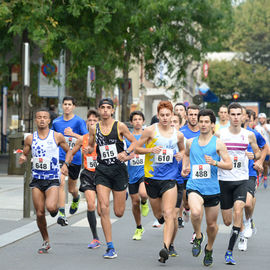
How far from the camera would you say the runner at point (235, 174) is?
973cm

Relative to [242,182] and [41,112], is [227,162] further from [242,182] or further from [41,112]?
[41,112]

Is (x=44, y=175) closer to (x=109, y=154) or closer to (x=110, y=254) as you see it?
(x=109, y=154)

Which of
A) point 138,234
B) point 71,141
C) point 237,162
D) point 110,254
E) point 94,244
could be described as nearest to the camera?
point 110,254

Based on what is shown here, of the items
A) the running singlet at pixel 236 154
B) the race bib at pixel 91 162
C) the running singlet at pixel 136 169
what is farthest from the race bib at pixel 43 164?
the running singlet at pixel 136 169

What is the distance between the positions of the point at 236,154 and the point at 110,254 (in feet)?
6.26

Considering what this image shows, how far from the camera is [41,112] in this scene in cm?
1005

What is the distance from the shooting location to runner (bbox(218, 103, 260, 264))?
9.73 metres

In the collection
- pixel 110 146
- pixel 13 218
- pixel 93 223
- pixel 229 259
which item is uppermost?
pixel 110 146

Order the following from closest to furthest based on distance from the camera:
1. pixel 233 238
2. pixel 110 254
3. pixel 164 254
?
pixel 164 254 → pixel 233 238 → pixel 110 254

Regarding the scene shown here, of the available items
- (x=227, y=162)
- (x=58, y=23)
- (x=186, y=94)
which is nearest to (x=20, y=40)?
(x=58, y=23)

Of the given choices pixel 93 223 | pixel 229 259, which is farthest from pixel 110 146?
pixel 229 259

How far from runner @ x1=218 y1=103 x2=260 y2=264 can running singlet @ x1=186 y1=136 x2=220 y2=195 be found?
0.66m

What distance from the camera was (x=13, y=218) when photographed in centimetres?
1326

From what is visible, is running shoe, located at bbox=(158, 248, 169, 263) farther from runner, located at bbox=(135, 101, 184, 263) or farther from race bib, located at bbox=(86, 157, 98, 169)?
race bib, located at bbox=(86, 157, 98, 169)
